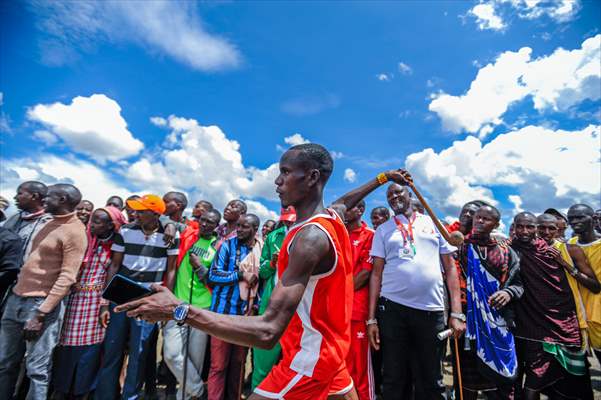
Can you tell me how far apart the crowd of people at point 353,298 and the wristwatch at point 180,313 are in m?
1.89

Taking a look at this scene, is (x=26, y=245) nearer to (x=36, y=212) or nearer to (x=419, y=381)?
(x=36, y=212)

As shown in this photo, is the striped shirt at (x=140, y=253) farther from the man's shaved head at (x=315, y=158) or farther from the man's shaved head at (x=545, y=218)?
the man's shaved head at (x=545, y=218)

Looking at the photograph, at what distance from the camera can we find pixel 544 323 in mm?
3967

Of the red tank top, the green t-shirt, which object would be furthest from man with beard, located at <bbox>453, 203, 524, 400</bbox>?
the green t-shirt

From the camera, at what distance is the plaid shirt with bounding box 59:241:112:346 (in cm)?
402

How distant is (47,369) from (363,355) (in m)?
3.78

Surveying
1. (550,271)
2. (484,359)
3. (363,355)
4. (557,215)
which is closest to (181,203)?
(363,355)

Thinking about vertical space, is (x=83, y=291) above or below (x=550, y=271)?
below

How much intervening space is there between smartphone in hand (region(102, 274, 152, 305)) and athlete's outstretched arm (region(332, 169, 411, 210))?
6.96 feet

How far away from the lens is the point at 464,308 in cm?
423

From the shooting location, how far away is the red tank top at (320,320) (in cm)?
181

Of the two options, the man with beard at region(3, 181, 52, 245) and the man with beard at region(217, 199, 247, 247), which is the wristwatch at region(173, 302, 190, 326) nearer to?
the man with beard at region(217, 199, 247, 247)

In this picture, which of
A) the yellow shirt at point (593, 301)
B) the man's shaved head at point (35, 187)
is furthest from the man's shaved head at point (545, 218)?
the man's shaved head at point (35, 187)

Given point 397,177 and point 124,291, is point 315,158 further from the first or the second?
point 397,177
